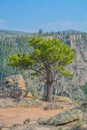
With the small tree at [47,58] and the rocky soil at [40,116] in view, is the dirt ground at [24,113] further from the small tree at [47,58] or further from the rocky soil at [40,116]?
the small tree at [47,58]

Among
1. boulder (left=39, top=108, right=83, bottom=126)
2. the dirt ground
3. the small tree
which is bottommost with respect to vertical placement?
the dirt ground

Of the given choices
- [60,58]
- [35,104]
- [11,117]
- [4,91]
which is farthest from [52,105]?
[4,91]

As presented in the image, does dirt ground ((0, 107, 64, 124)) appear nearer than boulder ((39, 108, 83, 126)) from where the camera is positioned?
No

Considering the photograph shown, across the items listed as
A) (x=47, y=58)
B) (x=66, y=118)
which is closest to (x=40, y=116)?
(x=47, y=58)

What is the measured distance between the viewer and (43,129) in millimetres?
20844

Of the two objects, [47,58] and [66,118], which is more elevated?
[47,58]

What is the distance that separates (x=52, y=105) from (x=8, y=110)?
5.11 meters

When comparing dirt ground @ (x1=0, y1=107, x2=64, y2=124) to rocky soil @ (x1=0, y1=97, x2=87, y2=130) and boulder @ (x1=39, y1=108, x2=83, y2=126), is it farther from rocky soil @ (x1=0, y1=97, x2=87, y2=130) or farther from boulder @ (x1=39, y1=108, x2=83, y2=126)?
boulder @ (x1=39, y1=108, x2=83, y2=126)

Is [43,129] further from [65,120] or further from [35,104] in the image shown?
[35,104]

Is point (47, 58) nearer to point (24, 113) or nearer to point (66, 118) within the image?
point (24, 113)

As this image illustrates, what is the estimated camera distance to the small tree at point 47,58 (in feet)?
150

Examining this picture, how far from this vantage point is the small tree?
45.8 m

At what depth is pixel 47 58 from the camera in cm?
4606

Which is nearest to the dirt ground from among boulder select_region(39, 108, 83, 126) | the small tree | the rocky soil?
the rocky soil
